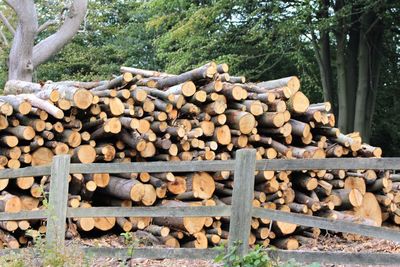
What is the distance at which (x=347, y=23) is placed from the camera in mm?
14984

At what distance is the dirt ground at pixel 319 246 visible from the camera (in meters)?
5.35

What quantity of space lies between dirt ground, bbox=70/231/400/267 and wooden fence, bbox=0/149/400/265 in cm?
14

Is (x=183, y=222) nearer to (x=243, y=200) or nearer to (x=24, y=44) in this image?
(x=243, y=200)

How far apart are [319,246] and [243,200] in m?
2.48

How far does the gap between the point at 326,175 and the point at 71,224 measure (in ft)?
10.8

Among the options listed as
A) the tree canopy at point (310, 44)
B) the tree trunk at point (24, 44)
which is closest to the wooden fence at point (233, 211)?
the tree trunk at point (24, 44)

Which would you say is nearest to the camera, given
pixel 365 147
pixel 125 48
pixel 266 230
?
pixel 266 230

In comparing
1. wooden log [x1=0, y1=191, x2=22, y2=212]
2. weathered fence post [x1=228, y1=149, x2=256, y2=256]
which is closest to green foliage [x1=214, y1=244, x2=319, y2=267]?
weathered fence post [x1=228, y1=149, x2=256, y2=256]

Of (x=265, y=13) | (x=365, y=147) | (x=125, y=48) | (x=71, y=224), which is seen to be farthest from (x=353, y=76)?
(x=71, y=224)

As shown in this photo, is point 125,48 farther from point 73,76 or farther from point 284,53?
point 284,53

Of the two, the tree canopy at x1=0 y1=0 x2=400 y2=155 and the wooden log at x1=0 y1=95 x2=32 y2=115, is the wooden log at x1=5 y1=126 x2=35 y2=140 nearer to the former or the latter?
the wooden log at x1=0 y1=95 x2=32 y2=115

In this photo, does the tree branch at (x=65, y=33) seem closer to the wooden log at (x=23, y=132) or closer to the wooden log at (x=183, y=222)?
the wooden log at (x=23, y=132)

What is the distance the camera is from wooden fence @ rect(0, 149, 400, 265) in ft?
14.0

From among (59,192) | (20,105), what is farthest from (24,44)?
(59,192)
